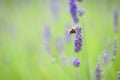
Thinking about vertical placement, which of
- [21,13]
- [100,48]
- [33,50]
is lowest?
[100,48]

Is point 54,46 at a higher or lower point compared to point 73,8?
higher

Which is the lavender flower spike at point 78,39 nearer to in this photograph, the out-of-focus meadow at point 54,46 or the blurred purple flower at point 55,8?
the out-of-focus meadow at point 54,46

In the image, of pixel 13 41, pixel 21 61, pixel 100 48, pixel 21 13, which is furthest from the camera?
pixel 21 13

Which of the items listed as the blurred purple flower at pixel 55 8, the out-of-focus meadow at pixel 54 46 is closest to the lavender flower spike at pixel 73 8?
the out-of-focus meadow at pixel 54 46

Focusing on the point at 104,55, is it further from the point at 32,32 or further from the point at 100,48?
the point at 32,32

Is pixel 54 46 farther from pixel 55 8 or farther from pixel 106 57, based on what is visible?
pixel 55 8

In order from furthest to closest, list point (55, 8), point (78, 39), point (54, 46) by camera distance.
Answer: point (55, 8)
point (54, 46)
point (78, 39)

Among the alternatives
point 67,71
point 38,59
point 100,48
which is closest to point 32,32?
point 38,59

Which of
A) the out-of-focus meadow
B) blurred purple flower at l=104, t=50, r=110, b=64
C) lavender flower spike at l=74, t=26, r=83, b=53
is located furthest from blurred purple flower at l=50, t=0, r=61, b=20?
lavender flower spike at l=74, t=26, r=83, b=53

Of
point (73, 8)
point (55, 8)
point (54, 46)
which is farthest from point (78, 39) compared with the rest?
point (55, 8)
